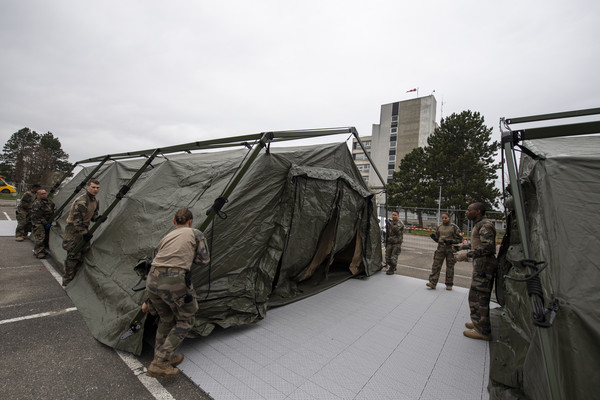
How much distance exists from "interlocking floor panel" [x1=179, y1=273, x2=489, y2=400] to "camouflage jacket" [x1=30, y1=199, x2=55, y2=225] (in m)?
6.17

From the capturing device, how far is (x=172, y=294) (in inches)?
91.7

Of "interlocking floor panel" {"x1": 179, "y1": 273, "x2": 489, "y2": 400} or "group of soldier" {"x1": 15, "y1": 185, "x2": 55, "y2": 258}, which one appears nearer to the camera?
"interlocking floor panel" {"x1": 179, "y1": 273, "x2": 489, "y2": 400}

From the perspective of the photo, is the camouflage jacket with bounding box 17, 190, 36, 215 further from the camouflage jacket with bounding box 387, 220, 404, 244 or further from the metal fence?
the metal fence

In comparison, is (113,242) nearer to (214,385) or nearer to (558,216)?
(214,385)

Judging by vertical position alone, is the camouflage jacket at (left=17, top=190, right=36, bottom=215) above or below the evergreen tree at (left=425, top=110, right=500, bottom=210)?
below

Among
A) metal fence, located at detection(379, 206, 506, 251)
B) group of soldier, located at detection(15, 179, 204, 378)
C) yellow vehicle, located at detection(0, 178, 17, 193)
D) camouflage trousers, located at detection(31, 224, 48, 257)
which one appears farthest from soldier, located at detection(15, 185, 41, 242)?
yellow vehicle, located at detection(0, 178, 17, 193)

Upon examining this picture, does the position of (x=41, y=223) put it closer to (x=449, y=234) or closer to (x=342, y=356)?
(x=342, y=356)

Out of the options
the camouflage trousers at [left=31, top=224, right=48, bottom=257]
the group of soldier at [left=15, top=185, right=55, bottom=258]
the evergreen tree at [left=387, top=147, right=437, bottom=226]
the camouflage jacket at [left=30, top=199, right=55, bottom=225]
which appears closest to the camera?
the camouflage trousers at [left=31, top=224, right=48, bottom=257]

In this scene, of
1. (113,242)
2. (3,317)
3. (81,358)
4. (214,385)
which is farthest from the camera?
(113,242)

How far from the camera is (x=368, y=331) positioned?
11.3ft

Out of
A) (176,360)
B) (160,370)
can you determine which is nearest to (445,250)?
(176,360)

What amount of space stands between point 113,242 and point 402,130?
4264 centimetres

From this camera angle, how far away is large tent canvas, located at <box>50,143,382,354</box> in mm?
3162

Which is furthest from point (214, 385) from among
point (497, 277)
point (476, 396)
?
point (497, 277)
